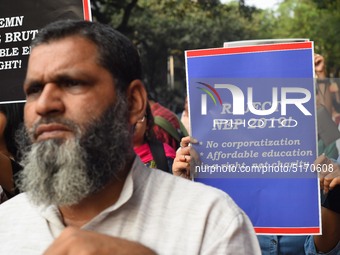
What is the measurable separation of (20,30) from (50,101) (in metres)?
1.81

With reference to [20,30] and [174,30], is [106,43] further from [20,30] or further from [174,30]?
[174,30]

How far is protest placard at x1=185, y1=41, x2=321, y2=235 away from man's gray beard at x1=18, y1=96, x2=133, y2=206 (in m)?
1.20

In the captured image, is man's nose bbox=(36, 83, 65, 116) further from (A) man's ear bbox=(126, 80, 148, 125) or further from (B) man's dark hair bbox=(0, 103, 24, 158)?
(B) man's dark hair bbox=(0, 103, 24, 158)

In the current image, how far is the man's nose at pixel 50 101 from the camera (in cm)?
200

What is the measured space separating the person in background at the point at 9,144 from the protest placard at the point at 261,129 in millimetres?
910

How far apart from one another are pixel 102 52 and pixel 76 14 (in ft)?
5.17

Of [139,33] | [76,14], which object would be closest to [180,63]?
[139,33]

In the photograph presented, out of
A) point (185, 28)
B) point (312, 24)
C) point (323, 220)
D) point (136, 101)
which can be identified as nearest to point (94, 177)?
point (136, 101)

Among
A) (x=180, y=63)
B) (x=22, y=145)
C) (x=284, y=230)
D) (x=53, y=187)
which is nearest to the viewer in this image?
(x=53, y=187)

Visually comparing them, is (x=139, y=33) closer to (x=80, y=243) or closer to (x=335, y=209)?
(x=335, y=209)

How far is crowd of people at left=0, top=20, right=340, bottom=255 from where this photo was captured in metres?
2.00

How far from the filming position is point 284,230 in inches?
126

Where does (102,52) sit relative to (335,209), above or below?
above

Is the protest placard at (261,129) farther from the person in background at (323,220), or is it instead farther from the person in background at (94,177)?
the person in background at (94,177)
